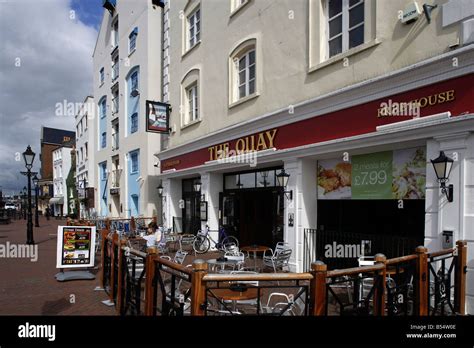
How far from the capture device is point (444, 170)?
541 centimetres

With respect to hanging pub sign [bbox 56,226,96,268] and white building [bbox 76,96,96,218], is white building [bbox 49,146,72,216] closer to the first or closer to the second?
→ white building [bbox 76,96,96,218]

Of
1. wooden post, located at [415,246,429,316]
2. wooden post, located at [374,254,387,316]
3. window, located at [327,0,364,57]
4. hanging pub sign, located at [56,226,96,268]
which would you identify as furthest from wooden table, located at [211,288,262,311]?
window, located at [327,0,364,57]

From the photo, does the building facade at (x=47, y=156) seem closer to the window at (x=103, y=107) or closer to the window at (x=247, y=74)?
the window at (x=103, y=107)

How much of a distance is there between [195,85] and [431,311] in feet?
38.0

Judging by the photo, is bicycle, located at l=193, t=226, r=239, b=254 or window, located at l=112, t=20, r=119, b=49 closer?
bicycle, located at l=193, t=226, r=239, b=254

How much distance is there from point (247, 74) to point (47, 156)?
58795 mm

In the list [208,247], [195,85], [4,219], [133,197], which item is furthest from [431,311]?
Result: [4,219]

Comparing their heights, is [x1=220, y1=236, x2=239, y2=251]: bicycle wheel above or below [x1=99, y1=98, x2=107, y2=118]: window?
below

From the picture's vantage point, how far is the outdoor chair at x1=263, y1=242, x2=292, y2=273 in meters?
7.70

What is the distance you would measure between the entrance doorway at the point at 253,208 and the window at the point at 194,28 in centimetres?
606

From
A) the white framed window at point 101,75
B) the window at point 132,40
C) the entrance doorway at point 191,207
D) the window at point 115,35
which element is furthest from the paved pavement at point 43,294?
the white framed window at point 101,75

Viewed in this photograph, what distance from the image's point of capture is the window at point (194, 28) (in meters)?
13.7

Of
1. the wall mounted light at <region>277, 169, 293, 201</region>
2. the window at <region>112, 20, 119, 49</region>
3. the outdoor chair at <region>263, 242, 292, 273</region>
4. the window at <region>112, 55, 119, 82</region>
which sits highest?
the window at <region>112, 20, 119, 49</region>

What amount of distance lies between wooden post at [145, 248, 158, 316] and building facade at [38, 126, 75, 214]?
180 feet
